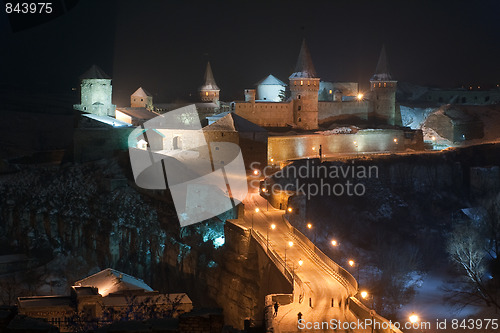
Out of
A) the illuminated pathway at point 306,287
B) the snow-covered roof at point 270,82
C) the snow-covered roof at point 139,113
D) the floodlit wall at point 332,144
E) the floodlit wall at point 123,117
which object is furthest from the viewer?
the snow-covered roof at point 270,82

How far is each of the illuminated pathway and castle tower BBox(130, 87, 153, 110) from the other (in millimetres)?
26792

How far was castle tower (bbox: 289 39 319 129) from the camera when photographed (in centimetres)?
5234

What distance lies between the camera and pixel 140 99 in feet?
177

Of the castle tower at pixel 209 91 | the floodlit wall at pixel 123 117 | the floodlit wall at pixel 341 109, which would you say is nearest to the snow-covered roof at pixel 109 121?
the floodlit wall at pixel 123 117

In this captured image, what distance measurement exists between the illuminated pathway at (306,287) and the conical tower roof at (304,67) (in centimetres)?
2466

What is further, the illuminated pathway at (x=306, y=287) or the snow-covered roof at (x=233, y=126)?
the snow-covered roof at (x=233, y=126)

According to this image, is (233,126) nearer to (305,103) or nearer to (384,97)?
(305,103)

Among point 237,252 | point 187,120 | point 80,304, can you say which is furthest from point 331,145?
point 80,304

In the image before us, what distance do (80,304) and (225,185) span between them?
16256 mm

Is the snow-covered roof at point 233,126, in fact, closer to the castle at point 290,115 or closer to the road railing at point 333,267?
the castle at point 290,115

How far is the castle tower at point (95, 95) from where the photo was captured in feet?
160

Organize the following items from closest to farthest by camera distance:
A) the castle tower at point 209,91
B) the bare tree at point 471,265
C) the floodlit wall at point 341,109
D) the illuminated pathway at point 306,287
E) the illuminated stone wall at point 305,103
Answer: the illuminated pathway at point 306,287
the bare tree at point 471,265
the illuminated stone wall at point 305,103
the floodlit wall at point 341,109
the castle tower at point 209,91

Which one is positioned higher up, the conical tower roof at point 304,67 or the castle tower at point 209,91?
the conical tower roof at point 304,67

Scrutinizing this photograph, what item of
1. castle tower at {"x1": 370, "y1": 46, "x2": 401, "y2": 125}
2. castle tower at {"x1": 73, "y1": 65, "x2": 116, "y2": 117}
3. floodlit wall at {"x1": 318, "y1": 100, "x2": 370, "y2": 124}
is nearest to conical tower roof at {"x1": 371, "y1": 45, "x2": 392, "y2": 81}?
castle tower at {"x1": 370, "y1": 46, "x2": 401, "y2": 125}
